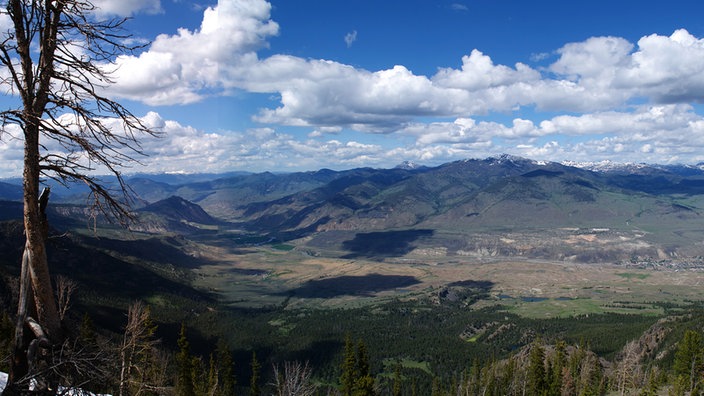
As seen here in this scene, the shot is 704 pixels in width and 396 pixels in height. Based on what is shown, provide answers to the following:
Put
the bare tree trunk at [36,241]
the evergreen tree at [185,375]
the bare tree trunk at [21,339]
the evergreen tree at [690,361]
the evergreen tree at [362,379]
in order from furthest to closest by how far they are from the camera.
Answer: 1. the evergreen tree at [690,361]
2. the evergreen tree at [362,379]
3. the evergreen tree at [185,375]
4. the bare tree trunk at [36,241]
5. the bare tree trunk at [21,339]

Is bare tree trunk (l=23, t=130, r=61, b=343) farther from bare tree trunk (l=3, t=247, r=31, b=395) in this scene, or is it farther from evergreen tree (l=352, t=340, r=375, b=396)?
evergreen tree (l=352, t=340, r=375, b=396)

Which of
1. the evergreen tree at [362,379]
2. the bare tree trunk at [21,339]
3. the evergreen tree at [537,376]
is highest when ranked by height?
the bare tree trunk at [21,339]

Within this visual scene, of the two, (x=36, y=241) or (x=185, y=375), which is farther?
(x=185, y=375)

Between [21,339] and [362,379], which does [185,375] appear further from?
[21,339]

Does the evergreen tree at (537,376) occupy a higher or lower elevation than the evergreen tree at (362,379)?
lower

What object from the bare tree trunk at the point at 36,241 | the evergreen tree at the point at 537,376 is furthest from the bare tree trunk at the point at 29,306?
the evergreen tree at the point at 537,376

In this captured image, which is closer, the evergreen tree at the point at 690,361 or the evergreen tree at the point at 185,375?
the evergreen tree at the point at 185,375

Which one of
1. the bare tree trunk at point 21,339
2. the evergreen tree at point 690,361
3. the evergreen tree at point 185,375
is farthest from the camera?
the evergreen tree at point 690,361

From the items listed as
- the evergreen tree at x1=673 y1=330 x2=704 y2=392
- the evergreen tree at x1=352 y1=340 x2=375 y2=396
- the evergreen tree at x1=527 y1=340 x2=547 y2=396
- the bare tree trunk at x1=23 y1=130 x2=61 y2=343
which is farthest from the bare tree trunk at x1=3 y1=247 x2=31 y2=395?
the evergreen tree at x1=673 y1=330 x2=704 y2=392

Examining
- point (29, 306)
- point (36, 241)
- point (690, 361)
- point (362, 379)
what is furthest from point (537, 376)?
point (36, 241)

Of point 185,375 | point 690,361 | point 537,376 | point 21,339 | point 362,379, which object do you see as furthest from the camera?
point 537,376

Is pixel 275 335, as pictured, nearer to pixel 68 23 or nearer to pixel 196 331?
pixel 196 331

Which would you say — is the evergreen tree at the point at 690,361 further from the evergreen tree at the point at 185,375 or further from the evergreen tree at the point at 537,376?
the evergreen tree at the point at 185,375
